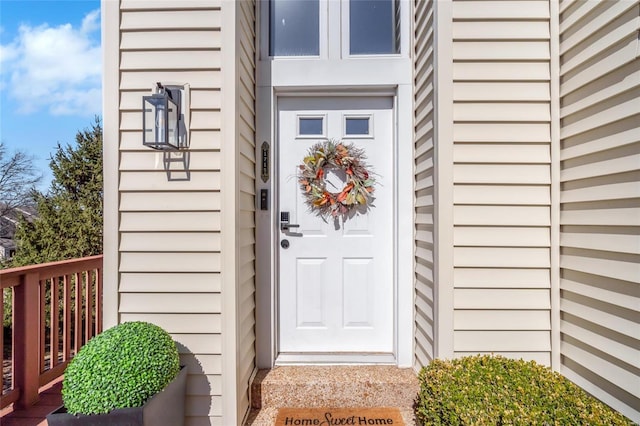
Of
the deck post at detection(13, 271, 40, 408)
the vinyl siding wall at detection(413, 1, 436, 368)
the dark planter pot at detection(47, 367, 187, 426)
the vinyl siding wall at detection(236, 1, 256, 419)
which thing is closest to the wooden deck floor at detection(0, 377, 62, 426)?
the deck post at detection(13, 271, 40, 408)

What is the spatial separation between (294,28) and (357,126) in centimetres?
82

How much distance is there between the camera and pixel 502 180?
1.91 metres

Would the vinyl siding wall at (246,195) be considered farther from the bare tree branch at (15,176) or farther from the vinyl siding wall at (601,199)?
the bare tree branch at (15,176)

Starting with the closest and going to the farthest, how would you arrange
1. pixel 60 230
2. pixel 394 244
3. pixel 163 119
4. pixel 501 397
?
pixel 501 397, pixel 163 119, pixel 394 244, pixel 60 230

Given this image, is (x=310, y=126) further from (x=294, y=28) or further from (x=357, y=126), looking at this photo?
(x=294, y=28)

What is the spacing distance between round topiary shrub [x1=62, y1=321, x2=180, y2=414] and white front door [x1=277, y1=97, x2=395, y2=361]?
927 millimetres

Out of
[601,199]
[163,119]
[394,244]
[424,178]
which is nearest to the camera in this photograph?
[601,199]

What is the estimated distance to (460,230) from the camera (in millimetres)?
1912

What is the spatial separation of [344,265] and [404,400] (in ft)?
2.95

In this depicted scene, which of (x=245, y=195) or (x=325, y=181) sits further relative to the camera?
(x=325, y=181)

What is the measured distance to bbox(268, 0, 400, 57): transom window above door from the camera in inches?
94.9

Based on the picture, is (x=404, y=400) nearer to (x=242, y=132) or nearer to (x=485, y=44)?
(x=242, y=132)

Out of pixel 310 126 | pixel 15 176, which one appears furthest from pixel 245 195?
pixel 15 176

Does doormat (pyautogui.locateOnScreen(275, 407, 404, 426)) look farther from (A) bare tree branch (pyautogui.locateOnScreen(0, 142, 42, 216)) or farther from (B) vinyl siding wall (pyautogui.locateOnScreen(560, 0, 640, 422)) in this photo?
(A) bare tree branch (pyautogui.locateOnScreen(0, 142, 42, 216))
